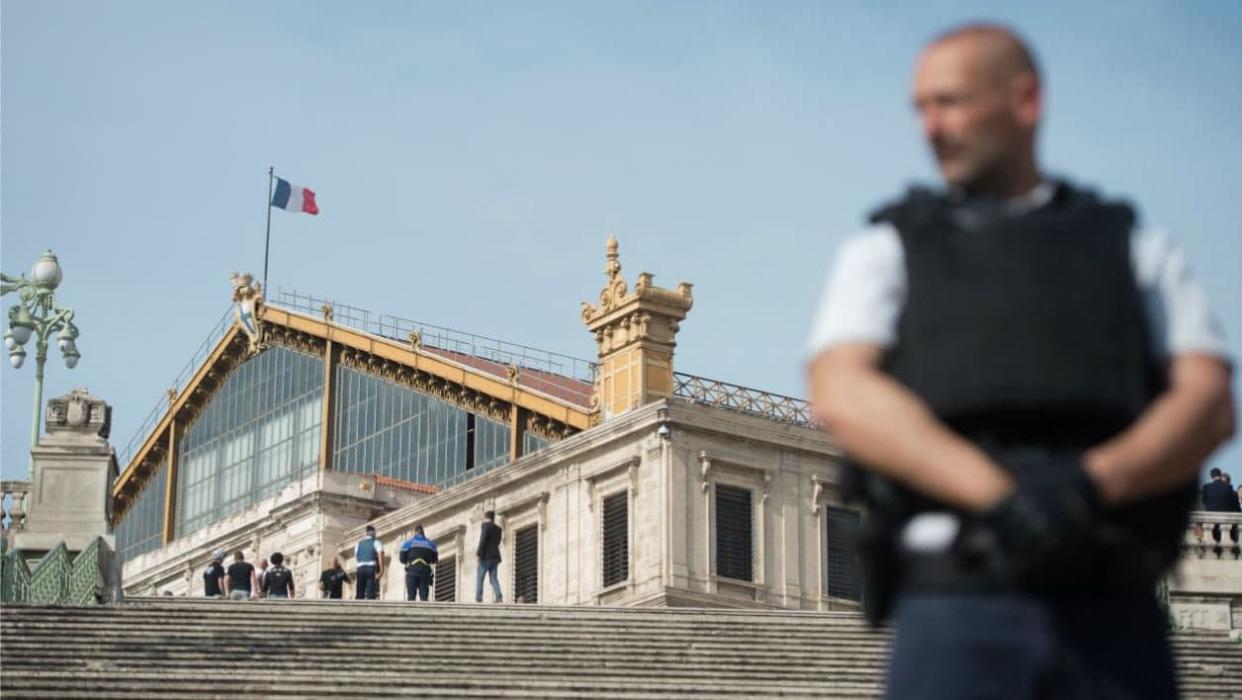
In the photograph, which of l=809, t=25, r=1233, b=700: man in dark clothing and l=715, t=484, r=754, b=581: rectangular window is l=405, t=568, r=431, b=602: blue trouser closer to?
l=715, t=484, r=754, b=581: rectangular window

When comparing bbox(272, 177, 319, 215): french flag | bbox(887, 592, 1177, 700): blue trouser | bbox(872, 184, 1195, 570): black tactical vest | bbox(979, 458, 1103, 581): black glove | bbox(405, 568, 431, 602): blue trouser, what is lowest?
bbox(887, 592, 1177, 700): blue trouser

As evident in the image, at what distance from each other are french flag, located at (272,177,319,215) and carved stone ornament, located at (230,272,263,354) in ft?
19.6

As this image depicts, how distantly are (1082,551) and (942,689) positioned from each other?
31cm

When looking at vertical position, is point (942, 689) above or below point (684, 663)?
below

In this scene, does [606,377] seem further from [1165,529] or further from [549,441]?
[1165,529]

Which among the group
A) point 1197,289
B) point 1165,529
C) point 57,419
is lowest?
point 1165,529

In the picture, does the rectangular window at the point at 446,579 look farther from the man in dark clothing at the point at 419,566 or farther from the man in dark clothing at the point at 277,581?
the man in dark clothing at the point at 419,566

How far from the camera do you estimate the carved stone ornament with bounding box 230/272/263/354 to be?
63.1 meters

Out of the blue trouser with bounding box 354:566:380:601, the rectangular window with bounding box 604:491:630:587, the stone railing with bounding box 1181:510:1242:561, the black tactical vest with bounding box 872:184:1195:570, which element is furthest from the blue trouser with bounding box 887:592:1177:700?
the rectangular window with bounding box 604:491:630:587

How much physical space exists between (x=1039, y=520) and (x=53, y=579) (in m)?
21.8

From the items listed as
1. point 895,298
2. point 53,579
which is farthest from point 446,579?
point 895,298

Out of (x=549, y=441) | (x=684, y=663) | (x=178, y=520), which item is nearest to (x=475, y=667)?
(x=684, y=663)

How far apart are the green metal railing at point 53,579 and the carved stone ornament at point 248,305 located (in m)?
38.2

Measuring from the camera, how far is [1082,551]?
3902 millimetres
